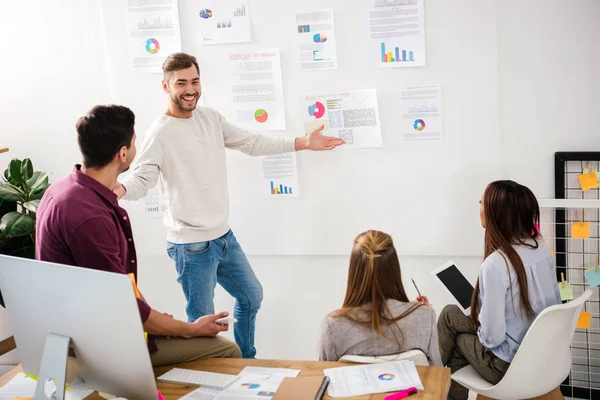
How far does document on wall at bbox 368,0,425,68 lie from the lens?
10.4ft

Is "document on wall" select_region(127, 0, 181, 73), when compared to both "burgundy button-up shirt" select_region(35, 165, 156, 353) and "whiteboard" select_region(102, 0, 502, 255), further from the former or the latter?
"burgundy button-up shirt" select_region(35, 165, 156, 353)

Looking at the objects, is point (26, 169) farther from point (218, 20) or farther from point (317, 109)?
point (317, 109)

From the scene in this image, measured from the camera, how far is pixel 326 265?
3.56 m

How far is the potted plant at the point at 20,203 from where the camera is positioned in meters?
3.48

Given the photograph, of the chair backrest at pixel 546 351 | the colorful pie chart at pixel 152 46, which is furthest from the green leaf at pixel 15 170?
the chair backrest at pixel 546 351

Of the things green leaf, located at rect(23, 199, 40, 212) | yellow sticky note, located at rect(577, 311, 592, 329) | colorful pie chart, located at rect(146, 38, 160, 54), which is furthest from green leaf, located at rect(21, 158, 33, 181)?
yellow sticky note, located at rect(577, 311, 592, 329)

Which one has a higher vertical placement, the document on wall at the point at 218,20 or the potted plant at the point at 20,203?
the document on wall at the point at 218,20

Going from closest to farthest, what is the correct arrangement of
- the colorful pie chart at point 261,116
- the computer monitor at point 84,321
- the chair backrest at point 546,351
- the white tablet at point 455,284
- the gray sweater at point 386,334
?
the computer monitor at point 84,321, the gray sweater at point 386,334, the chair backrest at point 546,351, the white tablet at point 455,284, the colorful pie chart at point 261,116

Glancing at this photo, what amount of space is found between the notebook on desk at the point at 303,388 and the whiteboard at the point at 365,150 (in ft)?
4.86

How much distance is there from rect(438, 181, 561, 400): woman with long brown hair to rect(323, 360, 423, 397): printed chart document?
56cm

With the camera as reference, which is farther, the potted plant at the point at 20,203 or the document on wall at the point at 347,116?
the potted plant at the point at 20,203

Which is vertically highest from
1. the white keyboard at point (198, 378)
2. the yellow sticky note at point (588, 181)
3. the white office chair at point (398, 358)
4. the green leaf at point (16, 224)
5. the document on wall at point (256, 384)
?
the yellow sticky note at point (588, 181)

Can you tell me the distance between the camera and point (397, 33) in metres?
3.19

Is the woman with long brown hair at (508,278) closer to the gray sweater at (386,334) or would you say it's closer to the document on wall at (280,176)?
the gray sweater at (386,334)
